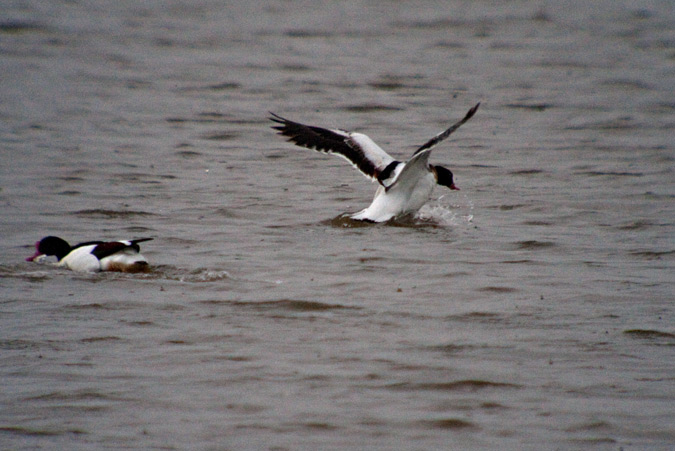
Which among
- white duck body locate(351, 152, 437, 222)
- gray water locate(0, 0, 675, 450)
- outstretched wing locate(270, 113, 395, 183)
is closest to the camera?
gray water locate(0, 0, 675, 450)

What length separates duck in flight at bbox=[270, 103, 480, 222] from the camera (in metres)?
8.92

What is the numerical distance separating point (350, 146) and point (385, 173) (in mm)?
657

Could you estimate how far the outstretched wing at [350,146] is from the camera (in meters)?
9.19

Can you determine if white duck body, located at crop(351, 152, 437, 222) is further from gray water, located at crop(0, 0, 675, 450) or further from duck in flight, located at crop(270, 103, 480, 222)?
gray water, located at crop(0, 0, 675, 450)

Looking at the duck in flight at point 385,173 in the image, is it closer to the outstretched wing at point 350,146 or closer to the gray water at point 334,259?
the outstretched wing at point 350,146

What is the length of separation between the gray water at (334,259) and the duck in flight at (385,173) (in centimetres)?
28

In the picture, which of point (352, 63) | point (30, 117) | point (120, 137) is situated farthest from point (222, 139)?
point (352, 63)

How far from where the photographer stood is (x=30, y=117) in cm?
1385

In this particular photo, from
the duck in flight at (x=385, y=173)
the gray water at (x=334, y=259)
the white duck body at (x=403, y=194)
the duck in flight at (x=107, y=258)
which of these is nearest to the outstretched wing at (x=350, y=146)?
the duck in flight at (x=385, y=173)

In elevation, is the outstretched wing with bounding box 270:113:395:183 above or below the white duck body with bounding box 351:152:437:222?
above

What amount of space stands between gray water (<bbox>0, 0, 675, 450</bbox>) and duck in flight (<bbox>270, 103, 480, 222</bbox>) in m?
0.28

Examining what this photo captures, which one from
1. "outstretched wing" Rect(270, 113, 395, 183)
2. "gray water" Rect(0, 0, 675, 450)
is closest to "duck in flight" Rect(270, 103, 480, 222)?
"outstretched wing" Rect(270, 113, 395, 183)

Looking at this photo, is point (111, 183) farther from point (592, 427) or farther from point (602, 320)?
point (592, 427)

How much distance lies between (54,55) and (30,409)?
15.7 meters
